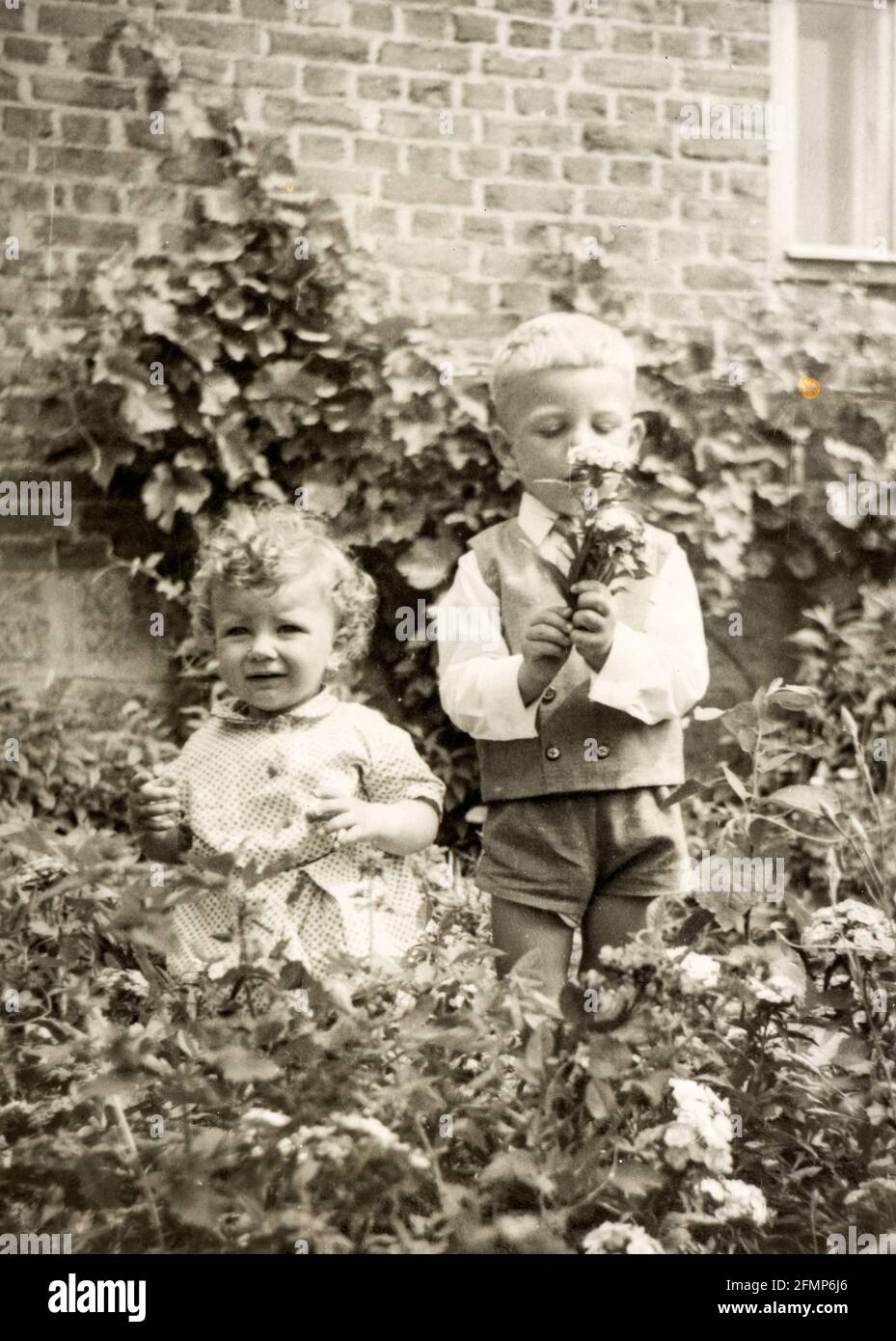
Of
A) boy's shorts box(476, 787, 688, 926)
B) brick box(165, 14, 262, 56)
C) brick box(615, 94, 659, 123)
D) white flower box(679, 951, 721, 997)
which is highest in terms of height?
brick box(165, 14, 262, 56)

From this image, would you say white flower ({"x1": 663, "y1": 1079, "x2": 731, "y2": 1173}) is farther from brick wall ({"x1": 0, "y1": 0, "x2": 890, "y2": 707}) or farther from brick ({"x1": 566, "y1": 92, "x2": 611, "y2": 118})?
brick ({"x1": 566, "y1": 92, "x2": 611, "y2": 118})

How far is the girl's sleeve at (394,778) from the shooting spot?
8.16 feet

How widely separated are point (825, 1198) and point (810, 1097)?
16 cm

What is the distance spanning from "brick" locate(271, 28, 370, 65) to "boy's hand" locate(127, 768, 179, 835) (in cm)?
130

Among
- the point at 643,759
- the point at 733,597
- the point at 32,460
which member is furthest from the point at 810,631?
the point at 32,460

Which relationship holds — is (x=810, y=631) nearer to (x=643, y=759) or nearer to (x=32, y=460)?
(x=643, y=759)

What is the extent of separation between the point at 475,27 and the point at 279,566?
1.03 meters

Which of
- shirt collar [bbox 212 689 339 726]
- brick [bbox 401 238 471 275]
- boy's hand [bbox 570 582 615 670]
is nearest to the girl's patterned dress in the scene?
shirt collar [bbox 212 689 339 726]

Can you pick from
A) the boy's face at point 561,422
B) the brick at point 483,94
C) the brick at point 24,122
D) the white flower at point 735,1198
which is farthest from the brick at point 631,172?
the white flower at point 735,1198

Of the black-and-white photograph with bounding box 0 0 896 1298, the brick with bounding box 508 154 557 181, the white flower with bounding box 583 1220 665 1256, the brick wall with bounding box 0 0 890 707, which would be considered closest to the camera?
the white flower with bounding box 583 1220 665 1256

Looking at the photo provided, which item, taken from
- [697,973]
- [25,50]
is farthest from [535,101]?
[697,973]

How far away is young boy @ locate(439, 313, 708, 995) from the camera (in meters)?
2.39

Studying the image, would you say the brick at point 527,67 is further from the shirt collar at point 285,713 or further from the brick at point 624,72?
the shirt collar at point 285,713

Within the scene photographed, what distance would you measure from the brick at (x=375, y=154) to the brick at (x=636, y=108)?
417 millimetres
